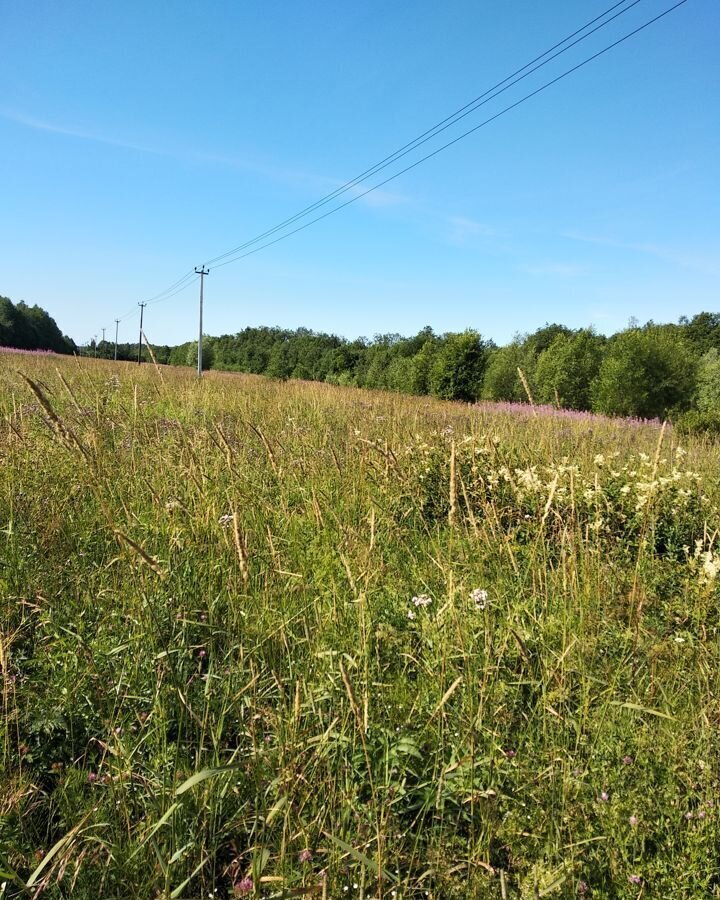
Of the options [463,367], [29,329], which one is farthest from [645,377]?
[29,329]

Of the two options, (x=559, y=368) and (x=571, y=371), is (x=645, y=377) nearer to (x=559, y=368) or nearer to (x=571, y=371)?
(x=559, y=368)

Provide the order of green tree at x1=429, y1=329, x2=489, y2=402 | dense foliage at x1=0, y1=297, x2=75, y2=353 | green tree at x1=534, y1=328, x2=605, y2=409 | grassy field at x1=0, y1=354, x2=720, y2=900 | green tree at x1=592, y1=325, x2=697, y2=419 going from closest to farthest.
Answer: grassy field at x1=0, y1=354, x2=720, y2=900 → green tree at x1=592, y1=325, x2=697, y2=419 → green tree at x1=429, y1=329, x2=489, y2=402 → green tree at x1=534, y1=328, x2=605, y2=409 → dense foliage at x1=0, y1=297, x2=75, y2=353

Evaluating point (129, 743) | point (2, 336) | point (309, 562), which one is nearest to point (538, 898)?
point (129, 743)

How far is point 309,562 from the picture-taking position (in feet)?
8.07

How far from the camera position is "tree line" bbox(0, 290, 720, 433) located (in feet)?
61.7

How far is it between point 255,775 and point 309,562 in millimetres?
1245

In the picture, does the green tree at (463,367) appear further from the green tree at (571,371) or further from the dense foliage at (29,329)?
the dense foliage at (29,329)

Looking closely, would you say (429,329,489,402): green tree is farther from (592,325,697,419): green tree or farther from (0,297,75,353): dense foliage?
(0,297,75,353): dense foliage

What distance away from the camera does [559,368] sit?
1043 inches

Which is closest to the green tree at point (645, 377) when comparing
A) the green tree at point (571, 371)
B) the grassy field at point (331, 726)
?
the green tree at point (571, 371)

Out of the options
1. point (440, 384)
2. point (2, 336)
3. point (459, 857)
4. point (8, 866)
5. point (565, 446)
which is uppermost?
point (2, 336)

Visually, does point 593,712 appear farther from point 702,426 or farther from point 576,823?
point 702,426

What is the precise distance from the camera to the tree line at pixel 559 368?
61.7 feet

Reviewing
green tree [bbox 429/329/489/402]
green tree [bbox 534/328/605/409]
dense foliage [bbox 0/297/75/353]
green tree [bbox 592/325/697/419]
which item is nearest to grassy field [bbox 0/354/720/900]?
green tree [bbox 592/325/697/419]
